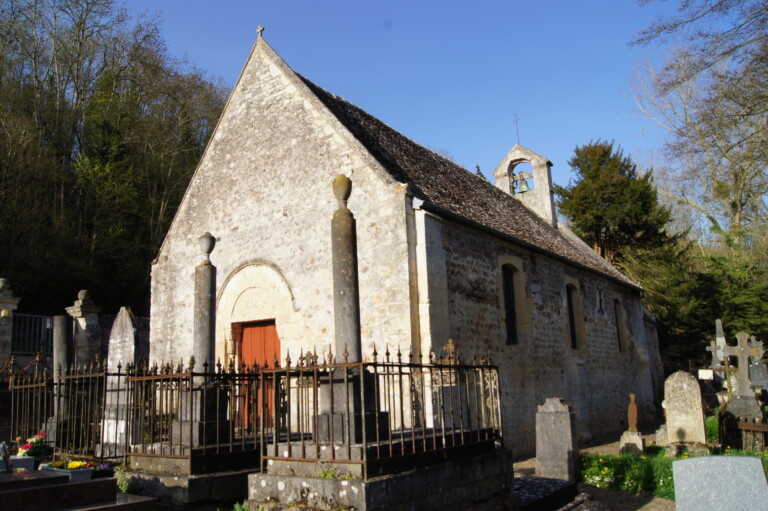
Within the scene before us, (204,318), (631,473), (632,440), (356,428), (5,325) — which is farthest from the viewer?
(5,325)

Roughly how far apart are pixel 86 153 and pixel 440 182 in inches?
623

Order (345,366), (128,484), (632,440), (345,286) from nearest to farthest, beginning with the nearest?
(345,366) < (345,286) < (128,484) < (632,440)

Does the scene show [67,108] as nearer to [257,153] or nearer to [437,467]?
[257,153]

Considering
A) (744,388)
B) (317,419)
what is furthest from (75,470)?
(744,388)

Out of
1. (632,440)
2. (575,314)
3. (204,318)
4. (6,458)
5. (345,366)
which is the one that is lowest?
(632,440)

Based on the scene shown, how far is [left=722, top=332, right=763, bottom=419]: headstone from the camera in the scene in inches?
467

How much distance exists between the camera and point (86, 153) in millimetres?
22938

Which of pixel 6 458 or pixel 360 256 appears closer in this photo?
pixel 6 458

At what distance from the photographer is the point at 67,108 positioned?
2328cm

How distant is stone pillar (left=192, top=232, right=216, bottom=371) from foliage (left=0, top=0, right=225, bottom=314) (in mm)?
12426

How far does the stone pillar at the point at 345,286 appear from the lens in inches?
262

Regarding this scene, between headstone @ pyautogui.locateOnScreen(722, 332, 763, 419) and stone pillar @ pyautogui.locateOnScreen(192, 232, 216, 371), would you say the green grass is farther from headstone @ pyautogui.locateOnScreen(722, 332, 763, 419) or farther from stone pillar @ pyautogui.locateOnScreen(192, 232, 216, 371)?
stone pillar @ pyautogui.locateOnScreen(192, 232, 216, 371)

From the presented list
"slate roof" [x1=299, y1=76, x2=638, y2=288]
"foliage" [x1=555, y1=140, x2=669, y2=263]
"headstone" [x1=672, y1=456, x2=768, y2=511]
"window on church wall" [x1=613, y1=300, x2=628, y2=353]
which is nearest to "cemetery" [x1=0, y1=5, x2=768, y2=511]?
"headstone" [x1=672, y1=456, x2=768, y2=511]

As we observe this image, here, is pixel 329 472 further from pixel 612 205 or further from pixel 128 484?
pixel 612 205
